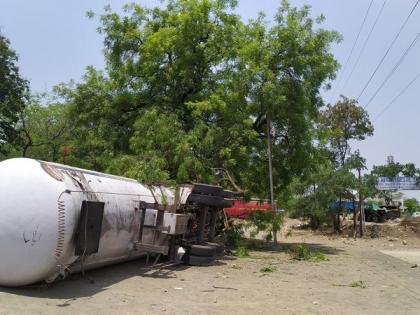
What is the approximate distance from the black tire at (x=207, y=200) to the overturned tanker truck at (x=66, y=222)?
1.66m

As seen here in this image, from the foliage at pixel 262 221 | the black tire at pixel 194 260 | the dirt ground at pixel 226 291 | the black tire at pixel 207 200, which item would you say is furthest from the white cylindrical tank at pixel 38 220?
the foliage at pixel 262 221

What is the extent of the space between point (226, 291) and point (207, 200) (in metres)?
4.26

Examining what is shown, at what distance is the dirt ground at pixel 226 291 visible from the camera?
7926mm

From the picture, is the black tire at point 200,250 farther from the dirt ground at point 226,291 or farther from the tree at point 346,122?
the tree at point 346,122

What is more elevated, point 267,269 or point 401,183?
point 401,183

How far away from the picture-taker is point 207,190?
1393 cm

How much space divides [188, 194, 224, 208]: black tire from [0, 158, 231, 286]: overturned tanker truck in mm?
1661

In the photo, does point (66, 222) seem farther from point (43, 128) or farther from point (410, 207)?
point (410, 207)

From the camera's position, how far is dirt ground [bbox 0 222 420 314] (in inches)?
312

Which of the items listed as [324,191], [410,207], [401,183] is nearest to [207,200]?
[324,191]

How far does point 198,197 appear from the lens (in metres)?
13.6

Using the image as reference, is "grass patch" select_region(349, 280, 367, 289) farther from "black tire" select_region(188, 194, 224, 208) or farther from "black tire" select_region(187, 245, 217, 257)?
"black tire" select_region(188, 194, 224, 208)

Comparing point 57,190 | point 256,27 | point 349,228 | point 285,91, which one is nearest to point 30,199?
point 57,190

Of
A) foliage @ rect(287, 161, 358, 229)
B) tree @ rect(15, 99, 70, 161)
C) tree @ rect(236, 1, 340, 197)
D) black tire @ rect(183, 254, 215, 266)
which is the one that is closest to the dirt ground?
black tire @ rect(183, 254, 215, 266)
